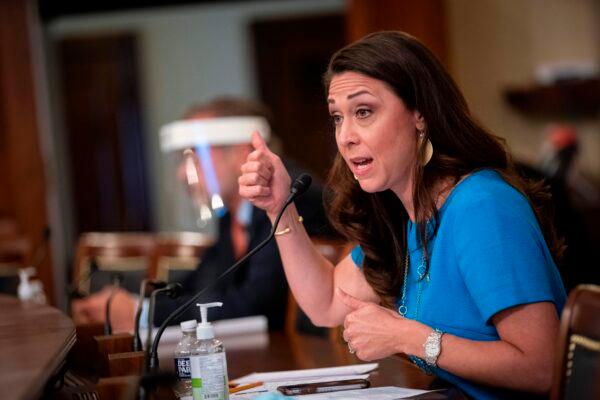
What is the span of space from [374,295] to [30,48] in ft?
16.8

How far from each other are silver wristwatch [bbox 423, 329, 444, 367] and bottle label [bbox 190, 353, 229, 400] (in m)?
0.37

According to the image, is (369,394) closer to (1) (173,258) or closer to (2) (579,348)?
(2) (579,348)

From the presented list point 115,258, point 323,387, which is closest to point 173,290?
point 323,387

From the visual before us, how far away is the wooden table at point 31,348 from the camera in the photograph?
4.35 ft

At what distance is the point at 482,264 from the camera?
5.73 feet

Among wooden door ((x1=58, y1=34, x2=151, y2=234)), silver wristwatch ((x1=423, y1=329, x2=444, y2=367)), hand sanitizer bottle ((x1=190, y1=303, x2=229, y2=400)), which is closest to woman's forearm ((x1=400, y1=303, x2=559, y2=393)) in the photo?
silver wristwatch ((x1=423, y1=329, x2=444, y2=367))

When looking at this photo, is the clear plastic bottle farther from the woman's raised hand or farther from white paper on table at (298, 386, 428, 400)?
the woman's raised hand

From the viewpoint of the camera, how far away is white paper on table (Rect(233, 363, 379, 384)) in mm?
1979

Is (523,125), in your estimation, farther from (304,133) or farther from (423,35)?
(304,133)

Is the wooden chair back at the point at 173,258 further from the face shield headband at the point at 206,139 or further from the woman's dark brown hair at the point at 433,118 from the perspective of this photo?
the woman's dark brown hair at the point at 433,118

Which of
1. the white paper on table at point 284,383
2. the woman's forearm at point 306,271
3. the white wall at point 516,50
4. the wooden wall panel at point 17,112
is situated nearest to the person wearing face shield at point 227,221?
the woman's forearm at point 306,271

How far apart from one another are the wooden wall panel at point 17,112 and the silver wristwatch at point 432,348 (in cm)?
535

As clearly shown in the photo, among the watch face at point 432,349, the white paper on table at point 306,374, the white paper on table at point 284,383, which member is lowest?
the white paper on table at point 306,374

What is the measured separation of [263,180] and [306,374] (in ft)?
1.40
